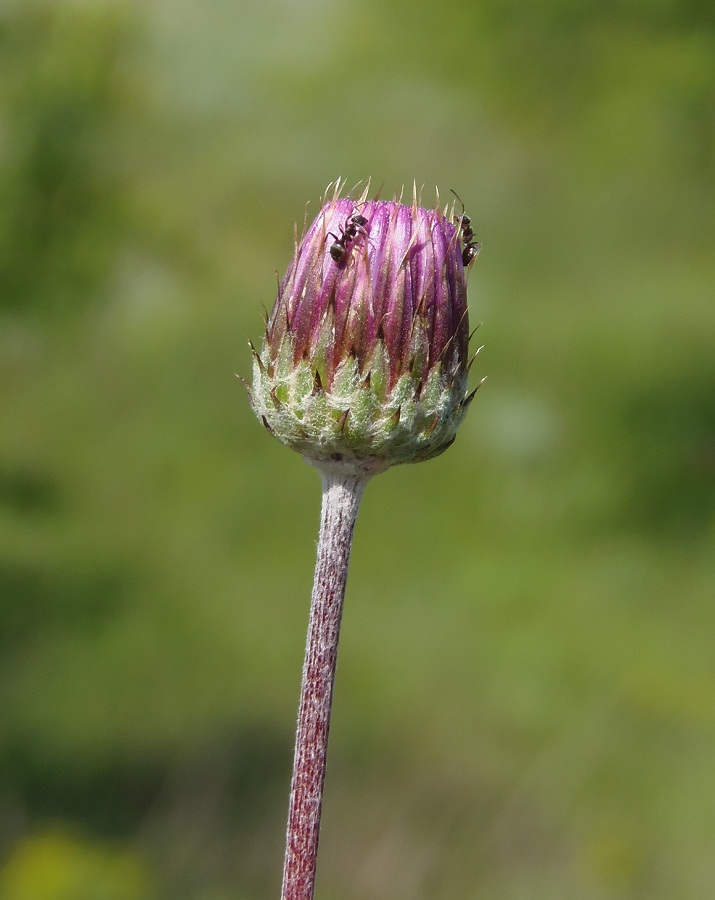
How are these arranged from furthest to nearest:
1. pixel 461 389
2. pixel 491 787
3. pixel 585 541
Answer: pixel 585 541, pixel 491 787, pixel 461 389

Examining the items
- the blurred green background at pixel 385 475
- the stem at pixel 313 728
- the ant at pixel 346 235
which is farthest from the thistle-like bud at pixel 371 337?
the blurred green background at pixel 385 475

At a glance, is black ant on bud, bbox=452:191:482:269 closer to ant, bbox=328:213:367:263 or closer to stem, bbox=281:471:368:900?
ant, bbox=328:213:367:263

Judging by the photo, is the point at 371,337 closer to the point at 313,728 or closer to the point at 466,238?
the point at 466,238

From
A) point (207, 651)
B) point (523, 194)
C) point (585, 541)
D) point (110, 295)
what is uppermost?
point (523, 194)

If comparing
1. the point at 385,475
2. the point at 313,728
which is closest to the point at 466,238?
the point at 313,728

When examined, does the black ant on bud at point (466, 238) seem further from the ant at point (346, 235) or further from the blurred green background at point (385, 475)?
the blurred green background at point (385, 475)

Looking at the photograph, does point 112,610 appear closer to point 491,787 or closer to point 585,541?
point 491,787

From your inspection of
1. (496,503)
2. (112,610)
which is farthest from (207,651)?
(496,503)
